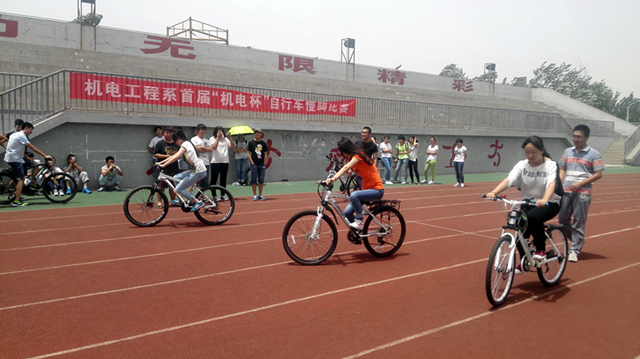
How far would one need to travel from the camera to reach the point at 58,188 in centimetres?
1195

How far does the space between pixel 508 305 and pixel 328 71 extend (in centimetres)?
2941

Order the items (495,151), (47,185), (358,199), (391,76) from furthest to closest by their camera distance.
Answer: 1. (391,76)
2. (495,151)
3. (47,185)
4. (358,199)

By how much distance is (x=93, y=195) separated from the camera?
44.4 feet

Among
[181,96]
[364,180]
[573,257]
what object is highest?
[181,96]

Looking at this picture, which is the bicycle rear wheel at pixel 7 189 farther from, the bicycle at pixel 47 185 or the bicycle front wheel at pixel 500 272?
the bicycle front wheel at pixel 500 272

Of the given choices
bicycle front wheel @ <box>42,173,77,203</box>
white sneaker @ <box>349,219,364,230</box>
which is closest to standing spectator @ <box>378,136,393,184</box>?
bicycle front wheel @ <box>42,173,77,203</box>

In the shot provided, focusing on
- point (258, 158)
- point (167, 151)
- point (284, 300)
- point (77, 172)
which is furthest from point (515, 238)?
point (77, 172)

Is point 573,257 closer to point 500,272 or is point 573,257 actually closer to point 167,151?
point 500,272

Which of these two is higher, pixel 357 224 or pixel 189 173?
pixel 189 173

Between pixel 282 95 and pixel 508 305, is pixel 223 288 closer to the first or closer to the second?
pixel 508 305

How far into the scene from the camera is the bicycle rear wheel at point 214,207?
916cm

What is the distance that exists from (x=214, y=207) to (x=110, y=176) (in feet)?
22.8

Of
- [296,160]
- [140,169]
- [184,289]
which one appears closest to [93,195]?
[140,169]

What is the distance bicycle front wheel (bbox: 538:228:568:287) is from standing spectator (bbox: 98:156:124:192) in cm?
1271
